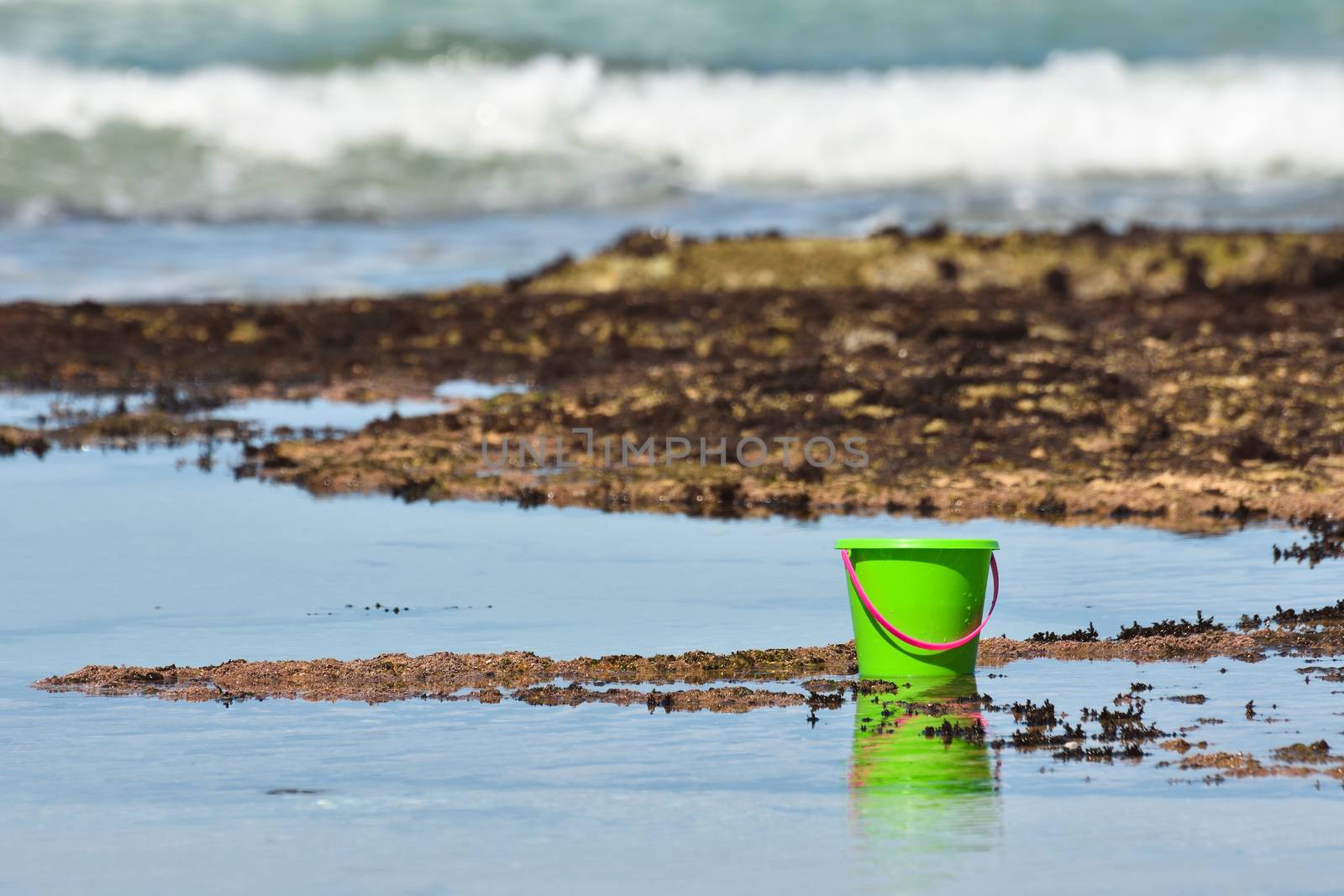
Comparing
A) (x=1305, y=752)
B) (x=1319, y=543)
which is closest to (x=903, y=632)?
(x=1305, y=752)

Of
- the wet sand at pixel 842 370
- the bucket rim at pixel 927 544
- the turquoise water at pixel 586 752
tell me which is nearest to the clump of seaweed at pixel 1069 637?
the turquoise water at pixel 586 752

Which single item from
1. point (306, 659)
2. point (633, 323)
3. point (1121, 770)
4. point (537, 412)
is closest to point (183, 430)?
point (537, 412)

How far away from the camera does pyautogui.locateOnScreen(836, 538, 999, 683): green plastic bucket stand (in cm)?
958

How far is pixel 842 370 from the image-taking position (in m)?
23.0

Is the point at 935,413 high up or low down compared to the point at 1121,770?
up

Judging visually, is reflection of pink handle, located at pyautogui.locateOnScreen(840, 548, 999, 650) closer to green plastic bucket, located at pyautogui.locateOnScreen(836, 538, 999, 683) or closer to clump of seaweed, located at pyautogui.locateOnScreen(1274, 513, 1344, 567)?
green plastic bucket, located at pyautogui.locateOnScreen(836, 538, 999, 683)

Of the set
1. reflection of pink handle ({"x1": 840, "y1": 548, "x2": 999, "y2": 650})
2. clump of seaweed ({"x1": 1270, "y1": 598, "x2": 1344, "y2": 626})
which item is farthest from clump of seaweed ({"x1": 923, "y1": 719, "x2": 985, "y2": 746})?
clump of seaweed ({"x1": 1270, "y1": 598, "x2": 1344, "y2": 626})

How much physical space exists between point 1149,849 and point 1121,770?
1150 mm

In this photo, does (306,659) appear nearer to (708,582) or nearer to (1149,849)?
(708,582)

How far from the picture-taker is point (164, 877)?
6367 mm

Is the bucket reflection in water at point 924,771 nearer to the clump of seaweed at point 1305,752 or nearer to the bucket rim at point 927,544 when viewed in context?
the bucket rim at point 927,544

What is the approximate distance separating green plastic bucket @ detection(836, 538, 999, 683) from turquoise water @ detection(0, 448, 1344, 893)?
0.32 meters

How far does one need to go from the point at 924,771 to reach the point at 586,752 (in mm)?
1386

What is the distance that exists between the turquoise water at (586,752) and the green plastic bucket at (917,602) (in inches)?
12.7
